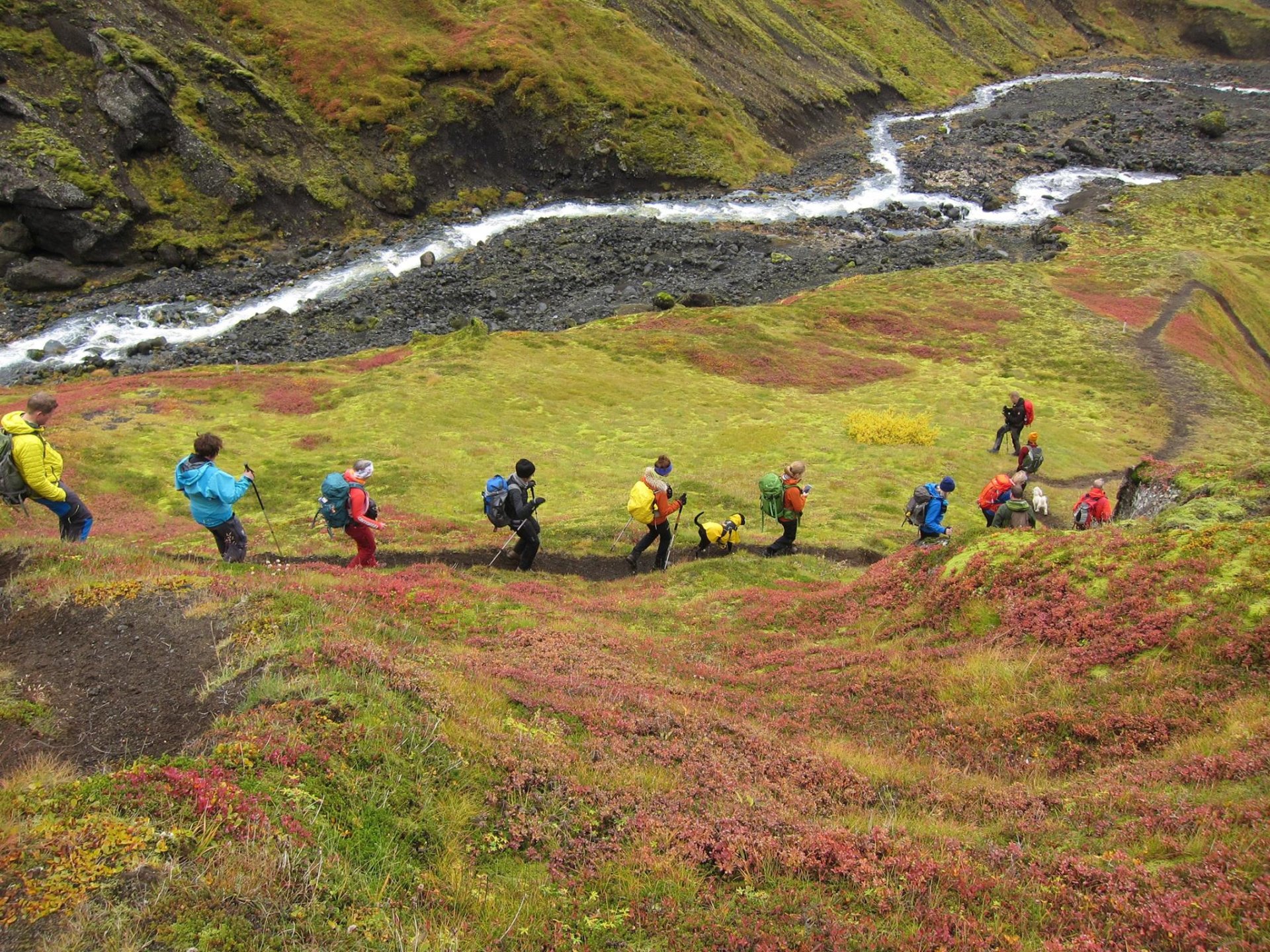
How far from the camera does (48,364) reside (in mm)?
48250

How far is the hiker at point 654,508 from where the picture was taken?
66.0 ft

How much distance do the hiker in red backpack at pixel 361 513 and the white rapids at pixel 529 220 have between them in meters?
43.1

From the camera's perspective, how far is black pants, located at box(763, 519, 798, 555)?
22562 millimetres

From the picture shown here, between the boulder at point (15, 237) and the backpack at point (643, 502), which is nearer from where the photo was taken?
the backpack at point (643, 502)

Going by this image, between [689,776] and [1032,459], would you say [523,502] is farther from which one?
[1032,459]

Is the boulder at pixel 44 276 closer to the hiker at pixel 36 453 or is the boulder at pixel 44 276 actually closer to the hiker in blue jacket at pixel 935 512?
the hiker at pixel 36 453

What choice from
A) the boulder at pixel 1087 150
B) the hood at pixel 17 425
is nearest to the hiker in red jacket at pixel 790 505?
the hood at pixel 17 425

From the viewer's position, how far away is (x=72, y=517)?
52.8 feet

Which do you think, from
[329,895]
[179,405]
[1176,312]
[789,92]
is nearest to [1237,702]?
[329,895]

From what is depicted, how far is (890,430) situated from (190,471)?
33.1 m

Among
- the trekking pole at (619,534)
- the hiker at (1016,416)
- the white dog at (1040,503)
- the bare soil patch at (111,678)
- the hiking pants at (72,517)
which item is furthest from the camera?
the hiker at (1016,416)

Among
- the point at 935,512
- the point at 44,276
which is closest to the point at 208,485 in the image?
the point at 935,512

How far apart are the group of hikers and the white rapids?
37.7 meters

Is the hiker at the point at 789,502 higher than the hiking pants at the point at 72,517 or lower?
lower
